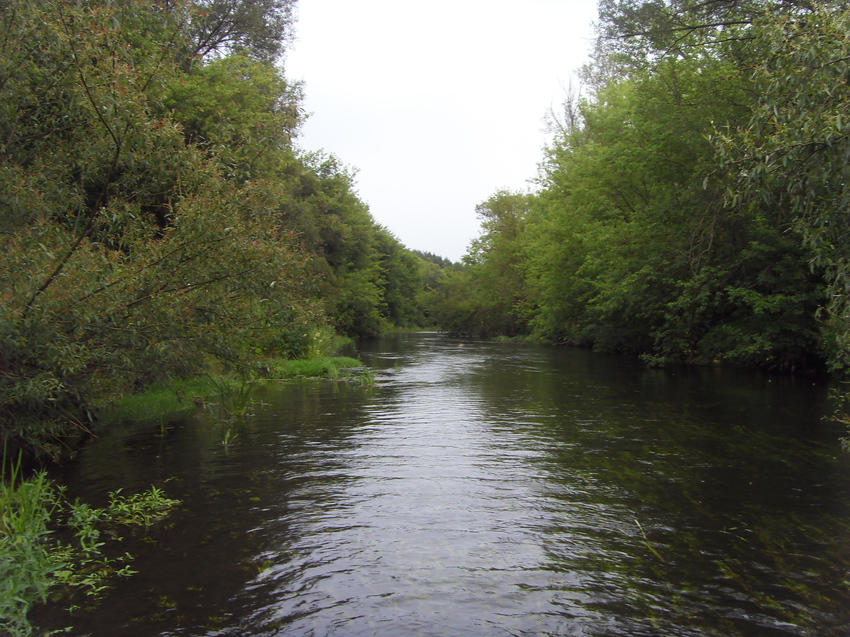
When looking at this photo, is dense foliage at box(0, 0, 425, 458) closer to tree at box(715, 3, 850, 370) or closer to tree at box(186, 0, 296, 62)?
tree at box(715, 3, 850, 370)

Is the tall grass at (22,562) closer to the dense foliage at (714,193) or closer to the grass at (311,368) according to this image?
the dense foliage at (714,193)

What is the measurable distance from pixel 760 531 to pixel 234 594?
5562 millimetres

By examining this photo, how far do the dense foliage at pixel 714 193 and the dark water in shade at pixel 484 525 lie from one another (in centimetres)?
247

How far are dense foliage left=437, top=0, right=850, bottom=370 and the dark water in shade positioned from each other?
97.2 inches

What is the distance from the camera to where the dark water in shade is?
17.0 ft

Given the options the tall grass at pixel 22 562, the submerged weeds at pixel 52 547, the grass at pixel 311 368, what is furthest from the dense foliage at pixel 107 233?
the grass at pixel 311 368

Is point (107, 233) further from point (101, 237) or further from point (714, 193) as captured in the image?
point (714, 193)

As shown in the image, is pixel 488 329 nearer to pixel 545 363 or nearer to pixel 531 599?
pixel 545 363

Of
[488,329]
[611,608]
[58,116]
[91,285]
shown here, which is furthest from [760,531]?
[488,329]

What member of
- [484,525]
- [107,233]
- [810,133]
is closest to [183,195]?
[107,233]

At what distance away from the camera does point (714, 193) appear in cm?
2191

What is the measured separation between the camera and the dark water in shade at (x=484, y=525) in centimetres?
517

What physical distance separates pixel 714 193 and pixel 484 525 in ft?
61.1

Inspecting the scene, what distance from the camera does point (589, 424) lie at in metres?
13.3
